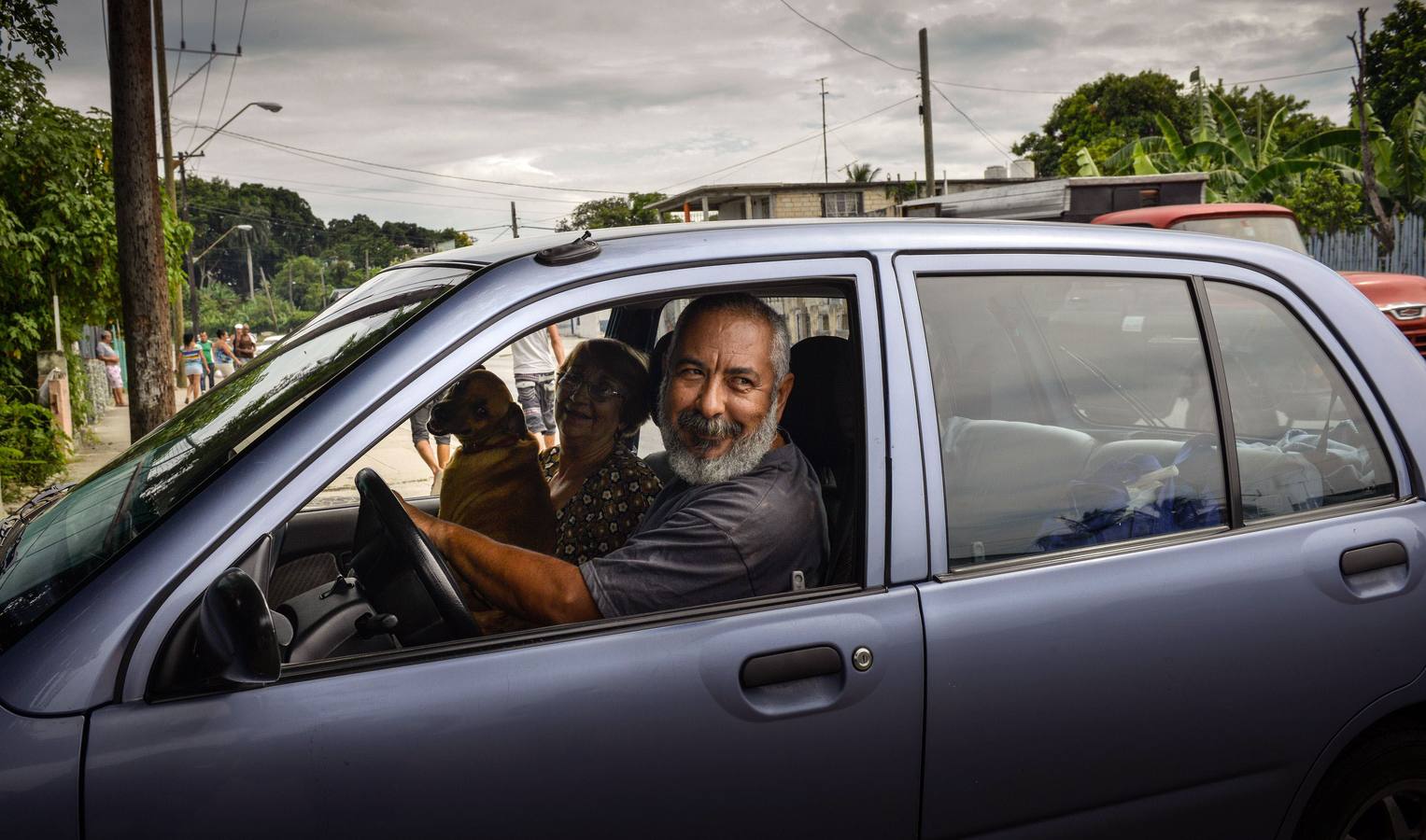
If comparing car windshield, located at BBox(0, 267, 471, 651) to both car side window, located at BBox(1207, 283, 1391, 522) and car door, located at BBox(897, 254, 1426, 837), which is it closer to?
car door, located at BBox(897, 254, 1426, 837)

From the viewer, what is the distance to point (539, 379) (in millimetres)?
3178

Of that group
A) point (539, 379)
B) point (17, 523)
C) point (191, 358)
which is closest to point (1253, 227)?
point (539, 379)

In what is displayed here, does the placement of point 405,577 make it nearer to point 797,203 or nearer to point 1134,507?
point 1134,507

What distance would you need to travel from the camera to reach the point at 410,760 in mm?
1626

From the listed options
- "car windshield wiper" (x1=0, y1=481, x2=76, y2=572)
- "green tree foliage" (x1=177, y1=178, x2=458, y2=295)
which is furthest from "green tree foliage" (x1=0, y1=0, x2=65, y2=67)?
"green tree foliage" (x1=177, y1=178, x2=458, y2=295)

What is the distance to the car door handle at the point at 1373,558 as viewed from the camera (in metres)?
2.22

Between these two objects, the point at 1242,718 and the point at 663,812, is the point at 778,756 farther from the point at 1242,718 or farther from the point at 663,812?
the point at 1242,718

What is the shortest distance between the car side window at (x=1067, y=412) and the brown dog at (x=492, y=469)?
3.17 ft

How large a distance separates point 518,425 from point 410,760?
1162 mm

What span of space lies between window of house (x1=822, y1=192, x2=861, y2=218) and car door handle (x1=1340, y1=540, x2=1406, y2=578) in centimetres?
5215

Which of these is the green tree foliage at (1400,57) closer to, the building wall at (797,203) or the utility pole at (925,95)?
the utility pole at (925,95)

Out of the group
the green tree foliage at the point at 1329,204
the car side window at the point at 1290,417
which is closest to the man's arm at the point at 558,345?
the car side window at the point at 1290,417

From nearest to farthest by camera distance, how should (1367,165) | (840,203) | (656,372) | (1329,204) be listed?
(656,372)
(1367,165)
(1329,204)
(840,203)

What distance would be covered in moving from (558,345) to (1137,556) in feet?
4.76
